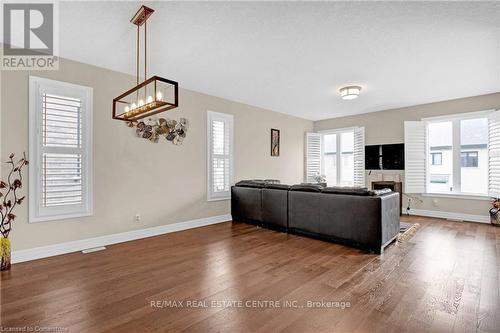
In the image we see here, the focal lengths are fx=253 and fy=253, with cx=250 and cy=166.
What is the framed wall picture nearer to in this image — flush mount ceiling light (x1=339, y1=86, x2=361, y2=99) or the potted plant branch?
flush mount ceiling light (x1=339, y1=86, x2=361, y2=99)

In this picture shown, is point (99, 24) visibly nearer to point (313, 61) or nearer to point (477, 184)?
point (313, 61)

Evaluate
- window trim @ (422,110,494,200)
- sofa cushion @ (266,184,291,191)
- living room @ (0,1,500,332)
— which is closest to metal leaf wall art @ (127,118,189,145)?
living room @ (0,1,500,332)

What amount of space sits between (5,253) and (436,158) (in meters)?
8.12

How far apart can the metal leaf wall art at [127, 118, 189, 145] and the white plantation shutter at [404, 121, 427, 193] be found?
5365mm

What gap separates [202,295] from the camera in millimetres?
2383

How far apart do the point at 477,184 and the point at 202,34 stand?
6428 mm

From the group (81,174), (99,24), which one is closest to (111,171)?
(81,174)

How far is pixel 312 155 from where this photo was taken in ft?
26.3

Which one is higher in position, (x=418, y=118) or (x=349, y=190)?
(x=418, y=118)

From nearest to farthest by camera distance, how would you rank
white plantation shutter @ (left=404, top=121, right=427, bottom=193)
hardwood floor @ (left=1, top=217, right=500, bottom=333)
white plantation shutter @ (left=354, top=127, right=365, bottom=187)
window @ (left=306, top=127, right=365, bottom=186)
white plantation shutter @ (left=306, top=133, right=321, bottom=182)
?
hardwood floor @ (left=1, top=217, right=500, bottom=333) < white plantation shutter @ (left=404, top=121, right=427, bottom=193) < white plantation shutter @ (left=354, top=127, right=365, bottom=187) < window @ (left=306, top=127, right=365, bottom=186) < white plantation shutter @ (left=306, top=133, right=321, bottom=182)

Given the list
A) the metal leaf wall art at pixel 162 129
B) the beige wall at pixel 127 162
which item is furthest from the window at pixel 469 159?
the metal leaf wall art at pixel 162 129

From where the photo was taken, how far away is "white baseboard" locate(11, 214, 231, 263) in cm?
330

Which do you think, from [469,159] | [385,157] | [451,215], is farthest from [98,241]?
[469,159]

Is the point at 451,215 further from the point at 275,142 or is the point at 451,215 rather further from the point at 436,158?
the point at 275,142
